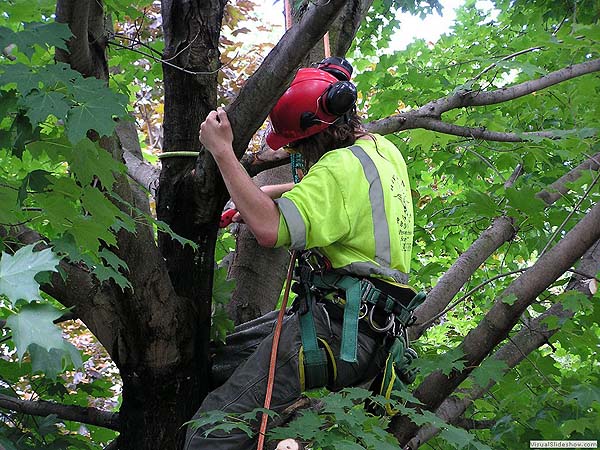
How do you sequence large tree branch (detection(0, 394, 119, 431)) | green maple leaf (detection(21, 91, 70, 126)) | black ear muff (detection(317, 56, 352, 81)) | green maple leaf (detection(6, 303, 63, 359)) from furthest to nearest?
1. large tree branch (detection(0, 394, 119, 431))
2. black ear muff (detection(317, 56, 352, 81))
3. green maple leaf (detection(21, 91, 70, 126))
4. green maple leaf (detection(6, 303, 63, 359))

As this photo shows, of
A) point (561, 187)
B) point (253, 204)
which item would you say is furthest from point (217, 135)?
point (561, 187)

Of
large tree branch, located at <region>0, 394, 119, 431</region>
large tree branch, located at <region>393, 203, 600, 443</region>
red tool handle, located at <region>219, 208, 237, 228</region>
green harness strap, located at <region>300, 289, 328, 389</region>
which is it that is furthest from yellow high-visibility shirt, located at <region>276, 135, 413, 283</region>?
large tree branch, located at <region>0, 394, 119, 431</region>

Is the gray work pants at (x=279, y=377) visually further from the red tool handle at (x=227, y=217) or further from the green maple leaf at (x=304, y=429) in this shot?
the red tool handle at (x=227, y=217)

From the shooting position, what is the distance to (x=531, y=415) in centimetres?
331

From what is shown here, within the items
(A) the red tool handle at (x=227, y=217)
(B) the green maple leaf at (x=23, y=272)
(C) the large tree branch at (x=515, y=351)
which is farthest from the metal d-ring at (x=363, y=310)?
(B) the green maple leaf at (x=23, y=272)

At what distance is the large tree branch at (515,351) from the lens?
292 cm

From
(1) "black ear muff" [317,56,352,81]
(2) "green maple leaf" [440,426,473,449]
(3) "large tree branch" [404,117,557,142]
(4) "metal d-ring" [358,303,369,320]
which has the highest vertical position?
(1) "black ear muff" [317,56,352,81]

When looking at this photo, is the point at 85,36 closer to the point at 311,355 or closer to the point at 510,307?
the point at 311,355

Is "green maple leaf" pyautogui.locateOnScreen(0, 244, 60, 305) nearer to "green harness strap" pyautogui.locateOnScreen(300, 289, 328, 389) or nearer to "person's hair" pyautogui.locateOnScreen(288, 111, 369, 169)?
"green harness strap" pyautogui.locateOnScreen(300, 289, 328, 389)

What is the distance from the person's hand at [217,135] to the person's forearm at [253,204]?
2.5 inches

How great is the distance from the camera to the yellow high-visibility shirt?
92.7 inches

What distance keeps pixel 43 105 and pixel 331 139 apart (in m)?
1.26

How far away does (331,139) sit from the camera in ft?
9.01

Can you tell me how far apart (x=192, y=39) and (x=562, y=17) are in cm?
289
